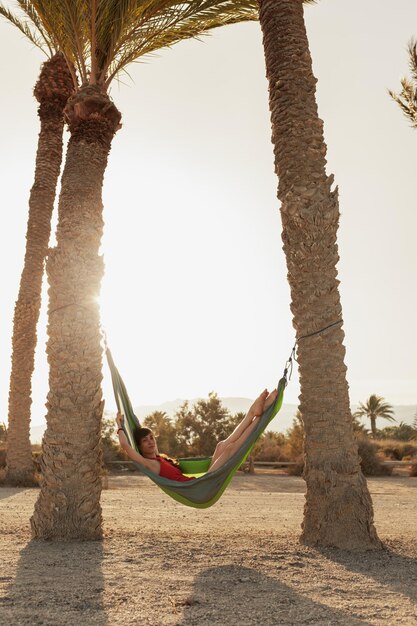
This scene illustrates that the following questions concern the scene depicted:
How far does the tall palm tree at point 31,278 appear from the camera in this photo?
1249cm

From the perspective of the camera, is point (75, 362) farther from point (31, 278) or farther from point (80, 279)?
point (31, 278)

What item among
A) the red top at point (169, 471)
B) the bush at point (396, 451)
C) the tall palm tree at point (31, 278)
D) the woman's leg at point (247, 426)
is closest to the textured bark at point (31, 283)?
the tall palm tree at point (31, 278)

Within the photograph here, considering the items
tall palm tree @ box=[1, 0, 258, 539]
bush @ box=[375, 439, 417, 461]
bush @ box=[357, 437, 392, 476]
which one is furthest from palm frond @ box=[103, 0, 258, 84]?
bush @ box=[375, 439, 417, 461]

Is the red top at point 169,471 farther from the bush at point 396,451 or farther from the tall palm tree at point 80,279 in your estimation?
the bush at point 396,451

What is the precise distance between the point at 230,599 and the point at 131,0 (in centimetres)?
716

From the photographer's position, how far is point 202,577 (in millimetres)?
4645

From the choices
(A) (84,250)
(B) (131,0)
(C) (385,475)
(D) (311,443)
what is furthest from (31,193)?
(C) (385,475)

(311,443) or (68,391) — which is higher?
(68,391)

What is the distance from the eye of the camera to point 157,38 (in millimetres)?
8953

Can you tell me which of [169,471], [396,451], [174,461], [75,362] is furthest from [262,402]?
[396,451]

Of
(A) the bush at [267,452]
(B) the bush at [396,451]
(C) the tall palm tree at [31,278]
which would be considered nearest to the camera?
(C) the tall palm tree at [31,278]

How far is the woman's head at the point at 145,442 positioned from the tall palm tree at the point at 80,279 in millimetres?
429

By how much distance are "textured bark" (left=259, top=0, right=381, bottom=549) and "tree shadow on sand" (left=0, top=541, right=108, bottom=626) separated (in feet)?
7.19

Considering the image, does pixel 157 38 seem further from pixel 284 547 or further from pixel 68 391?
pixel 284 547
